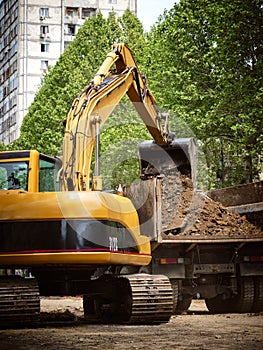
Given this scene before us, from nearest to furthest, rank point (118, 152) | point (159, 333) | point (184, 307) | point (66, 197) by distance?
point (159, 333) → point (66, 197) → point (184, 307) → point (118, 152)

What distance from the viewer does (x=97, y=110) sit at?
13977mm

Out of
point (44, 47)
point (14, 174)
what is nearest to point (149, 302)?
point (14, 174)

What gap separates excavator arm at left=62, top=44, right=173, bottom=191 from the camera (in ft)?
42.5

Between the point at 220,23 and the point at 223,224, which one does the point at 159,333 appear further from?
the point at 220,23

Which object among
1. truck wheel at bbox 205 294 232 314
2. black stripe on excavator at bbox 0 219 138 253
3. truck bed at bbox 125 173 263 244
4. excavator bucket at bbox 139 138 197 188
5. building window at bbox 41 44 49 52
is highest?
building window at bbox 41 44 49 52

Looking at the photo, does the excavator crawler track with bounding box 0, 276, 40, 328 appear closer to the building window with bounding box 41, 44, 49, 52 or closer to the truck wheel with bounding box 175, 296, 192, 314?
the truck wheel with bounding box 175, 296, 192, 314

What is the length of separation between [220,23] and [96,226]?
1924 centimetres

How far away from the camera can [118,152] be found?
3622cm

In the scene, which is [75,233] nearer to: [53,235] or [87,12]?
[53,235]

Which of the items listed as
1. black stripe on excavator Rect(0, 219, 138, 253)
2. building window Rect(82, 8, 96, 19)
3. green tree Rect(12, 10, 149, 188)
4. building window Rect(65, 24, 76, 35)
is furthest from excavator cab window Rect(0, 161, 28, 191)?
building window Rect(65, 24, 76, 35)

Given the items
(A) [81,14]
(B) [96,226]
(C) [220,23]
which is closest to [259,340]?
(B) [96,226]

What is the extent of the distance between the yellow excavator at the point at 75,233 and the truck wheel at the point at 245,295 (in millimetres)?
3297

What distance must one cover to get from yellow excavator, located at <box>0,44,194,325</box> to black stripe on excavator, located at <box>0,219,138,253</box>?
1cm

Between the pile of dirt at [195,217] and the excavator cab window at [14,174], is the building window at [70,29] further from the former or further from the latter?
the excavator cab window at [14,174]
